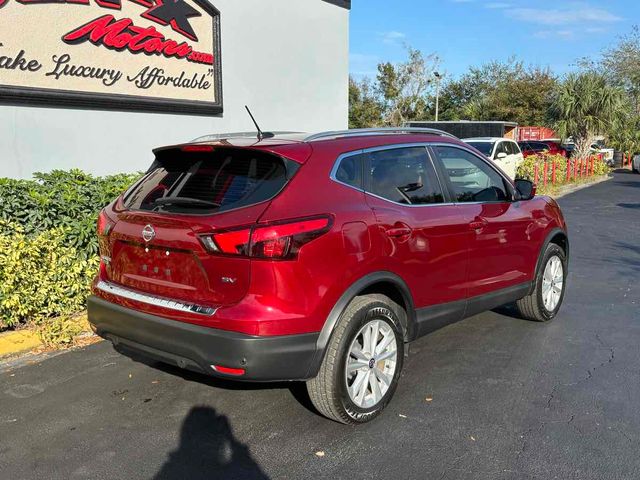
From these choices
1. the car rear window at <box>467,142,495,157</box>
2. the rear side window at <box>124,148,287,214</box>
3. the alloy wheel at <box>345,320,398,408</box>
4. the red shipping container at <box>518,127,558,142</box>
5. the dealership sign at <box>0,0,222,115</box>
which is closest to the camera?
the rear side window at <box>124,148,287,214</box>

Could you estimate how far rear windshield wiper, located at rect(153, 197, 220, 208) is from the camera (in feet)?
11.1

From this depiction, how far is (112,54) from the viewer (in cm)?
736

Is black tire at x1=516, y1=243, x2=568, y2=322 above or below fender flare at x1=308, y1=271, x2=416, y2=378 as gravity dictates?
below

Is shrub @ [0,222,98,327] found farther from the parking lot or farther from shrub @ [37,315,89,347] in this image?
the parking lot

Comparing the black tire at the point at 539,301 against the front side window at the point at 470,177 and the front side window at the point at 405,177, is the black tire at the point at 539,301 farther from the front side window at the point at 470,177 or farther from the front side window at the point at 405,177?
the front side window at the point at 405,177

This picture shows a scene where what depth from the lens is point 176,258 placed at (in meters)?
3.36

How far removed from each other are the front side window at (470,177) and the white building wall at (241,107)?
15.6 feet

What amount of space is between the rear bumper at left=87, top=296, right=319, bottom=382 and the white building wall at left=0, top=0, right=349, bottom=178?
4.22 metres

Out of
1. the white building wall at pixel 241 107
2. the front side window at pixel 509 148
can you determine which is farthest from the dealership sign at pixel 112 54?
the front side window at pixel 509 148

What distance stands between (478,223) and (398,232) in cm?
101

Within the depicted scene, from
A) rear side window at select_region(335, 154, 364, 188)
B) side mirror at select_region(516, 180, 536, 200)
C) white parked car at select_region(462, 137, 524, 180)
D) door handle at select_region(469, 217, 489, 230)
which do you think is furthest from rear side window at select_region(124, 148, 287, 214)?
white parked car at select_region(462, 137, 524, 180)

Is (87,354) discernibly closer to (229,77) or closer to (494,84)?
(229,77)

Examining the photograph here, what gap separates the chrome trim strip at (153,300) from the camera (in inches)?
128

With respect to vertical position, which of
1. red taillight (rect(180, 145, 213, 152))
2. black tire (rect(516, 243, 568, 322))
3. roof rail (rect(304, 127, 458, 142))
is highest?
roof rail (rect(304, 127, 458, 142))
